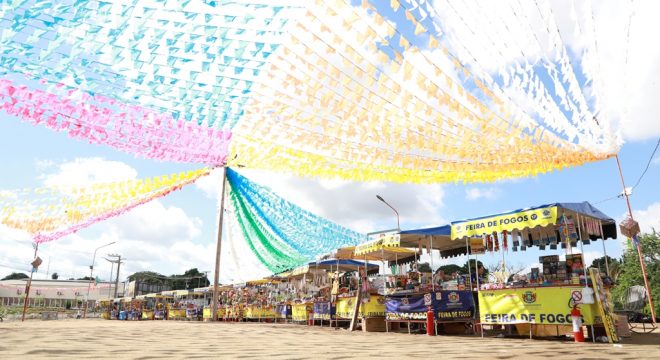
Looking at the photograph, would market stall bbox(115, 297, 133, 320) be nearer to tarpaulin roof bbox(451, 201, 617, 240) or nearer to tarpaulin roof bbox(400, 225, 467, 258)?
tarpaulin roof bbox(400, 225, 467, 258)

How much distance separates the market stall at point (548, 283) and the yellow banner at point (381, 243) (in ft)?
6.63

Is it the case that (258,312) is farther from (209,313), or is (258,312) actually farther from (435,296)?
(435,296)

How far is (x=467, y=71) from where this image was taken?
21.2 ft

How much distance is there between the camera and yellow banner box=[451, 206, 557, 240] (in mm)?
9352

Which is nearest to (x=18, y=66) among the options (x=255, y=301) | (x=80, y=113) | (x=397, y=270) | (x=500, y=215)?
(x=80, y=113)

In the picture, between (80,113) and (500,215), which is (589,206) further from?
(80,113)

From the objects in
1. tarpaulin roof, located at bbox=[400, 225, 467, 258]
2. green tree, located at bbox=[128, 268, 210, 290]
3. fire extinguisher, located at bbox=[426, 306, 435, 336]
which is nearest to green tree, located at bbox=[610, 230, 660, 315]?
tarpaulin roof, located at bbox=[400, 225, 467, 258]

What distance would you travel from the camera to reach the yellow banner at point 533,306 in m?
8.72

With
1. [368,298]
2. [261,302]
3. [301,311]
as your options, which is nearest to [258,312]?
[261,302]

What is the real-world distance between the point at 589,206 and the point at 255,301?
1987cm

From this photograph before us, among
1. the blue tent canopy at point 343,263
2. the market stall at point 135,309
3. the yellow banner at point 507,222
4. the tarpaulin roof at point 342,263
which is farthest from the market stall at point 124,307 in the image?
the yellow banner at point 507,222

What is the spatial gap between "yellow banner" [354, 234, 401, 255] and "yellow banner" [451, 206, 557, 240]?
1.96 metres

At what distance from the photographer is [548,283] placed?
9211mm

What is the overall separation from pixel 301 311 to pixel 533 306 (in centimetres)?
1221
